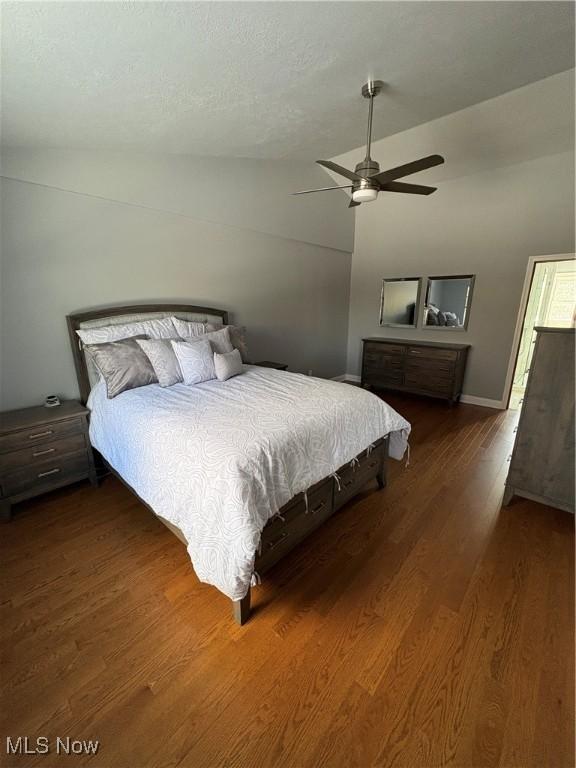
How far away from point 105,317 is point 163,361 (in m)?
0.76

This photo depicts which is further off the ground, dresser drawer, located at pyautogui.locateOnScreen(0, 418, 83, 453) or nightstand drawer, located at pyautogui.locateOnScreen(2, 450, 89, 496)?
dresser drawer, located at pyautogui.locateOnScreen(0, 418, 83, 453)

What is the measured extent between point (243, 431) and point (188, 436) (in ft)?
0.91

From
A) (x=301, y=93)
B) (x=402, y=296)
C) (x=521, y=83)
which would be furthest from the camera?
(x=402, y=296)

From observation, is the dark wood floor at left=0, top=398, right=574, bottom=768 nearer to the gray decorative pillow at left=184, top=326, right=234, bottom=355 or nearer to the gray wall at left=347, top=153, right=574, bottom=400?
the gray decorative pillow at left=184, top=326, right=234, bottom=355

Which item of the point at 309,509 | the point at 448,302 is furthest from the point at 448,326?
the point at 309,509

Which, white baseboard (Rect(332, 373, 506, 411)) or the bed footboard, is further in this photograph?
white baseboard (Rect(332, 373, 506, 411))

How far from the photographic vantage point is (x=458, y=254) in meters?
4.31

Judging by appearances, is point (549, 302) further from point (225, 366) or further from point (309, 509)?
point (309, 509)

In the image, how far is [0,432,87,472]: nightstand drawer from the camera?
2.06m

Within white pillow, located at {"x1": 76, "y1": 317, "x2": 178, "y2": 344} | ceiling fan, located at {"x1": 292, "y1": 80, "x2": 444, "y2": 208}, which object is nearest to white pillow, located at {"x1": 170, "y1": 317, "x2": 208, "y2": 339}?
white pillow, located at {"x1": 76, "y1": 317, "x2": 178, "y2": 344}

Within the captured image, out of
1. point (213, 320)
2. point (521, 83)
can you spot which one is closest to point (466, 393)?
point (521, 83)

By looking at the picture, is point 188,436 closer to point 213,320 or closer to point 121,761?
point 121,761

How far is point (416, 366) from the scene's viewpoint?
4457mm

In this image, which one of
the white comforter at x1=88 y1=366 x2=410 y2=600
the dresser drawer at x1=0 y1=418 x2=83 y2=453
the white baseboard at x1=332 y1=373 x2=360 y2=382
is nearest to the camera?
the white comforter at x1=88 y1=366 x2=410 y2=600
